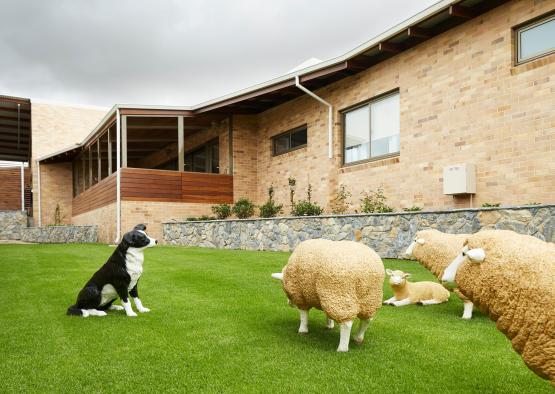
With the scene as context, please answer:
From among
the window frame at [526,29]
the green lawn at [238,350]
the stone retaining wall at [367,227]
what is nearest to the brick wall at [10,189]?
the stone retaining wall at [367,227]

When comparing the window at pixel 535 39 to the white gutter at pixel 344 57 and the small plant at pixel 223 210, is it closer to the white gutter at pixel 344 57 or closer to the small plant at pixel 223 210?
the white gutter at pixel 344 57

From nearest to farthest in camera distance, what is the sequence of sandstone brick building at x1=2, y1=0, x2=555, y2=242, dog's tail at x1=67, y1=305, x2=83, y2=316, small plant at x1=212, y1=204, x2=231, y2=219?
dog's tail at x1=67, y1=305, x2=83, y2=316 → sandstone brick building at x1=2, y1=0, x2=555, y2=242 → small plant at x1=212, y1=204, x2=231, y2=219

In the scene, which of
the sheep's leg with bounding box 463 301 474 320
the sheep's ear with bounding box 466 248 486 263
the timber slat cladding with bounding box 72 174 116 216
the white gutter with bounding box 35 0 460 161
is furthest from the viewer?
the timber slat cladding with bounding box 72 174 116 216

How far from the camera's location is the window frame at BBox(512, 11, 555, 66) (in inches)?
347

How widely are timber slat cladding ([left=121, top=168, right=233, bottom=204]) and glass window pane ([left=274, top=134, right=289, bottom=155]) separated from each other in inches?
88.6

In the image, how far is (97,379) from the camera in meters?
3.29

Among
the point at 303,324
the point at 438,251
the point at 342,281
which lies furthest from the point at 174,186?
the point at 342,281

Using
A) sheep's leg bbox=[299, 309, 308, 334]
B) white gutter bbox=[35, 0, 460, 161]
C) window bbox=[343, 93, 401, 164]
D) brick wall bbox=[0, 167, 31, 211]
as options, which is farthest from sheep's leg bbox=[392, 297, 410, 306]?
brick wall bbox=[0, 167, 31, 211]

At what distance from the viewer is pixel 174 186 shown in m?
17.6

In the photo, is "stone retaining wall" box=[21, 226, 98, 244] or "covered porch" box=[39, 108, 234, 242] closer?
"covered porch" box=[39, 108, 234, 242]

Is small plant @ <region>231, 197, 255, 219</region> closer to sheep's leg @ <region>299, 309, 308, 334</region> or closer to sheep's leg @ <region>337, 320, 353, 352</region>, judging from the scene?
sheep's leg @ <region>299, 309, 308, 334</region>

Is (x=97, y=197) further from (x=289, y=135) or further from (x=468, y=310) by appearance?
(x=468, y=310)

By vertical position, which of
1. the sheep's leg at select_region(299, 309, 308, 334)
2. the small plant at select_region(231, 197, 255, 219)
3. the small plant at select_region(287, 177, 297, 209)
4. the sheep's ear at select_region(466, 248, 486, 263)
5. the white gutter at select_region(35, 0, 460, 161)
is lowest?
the sheep's leg at select_region(299, 309, 308, 334)

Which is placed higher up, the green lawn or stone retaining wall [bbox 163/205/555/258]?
stone retaining wall [bbox 163/205/555/258]
